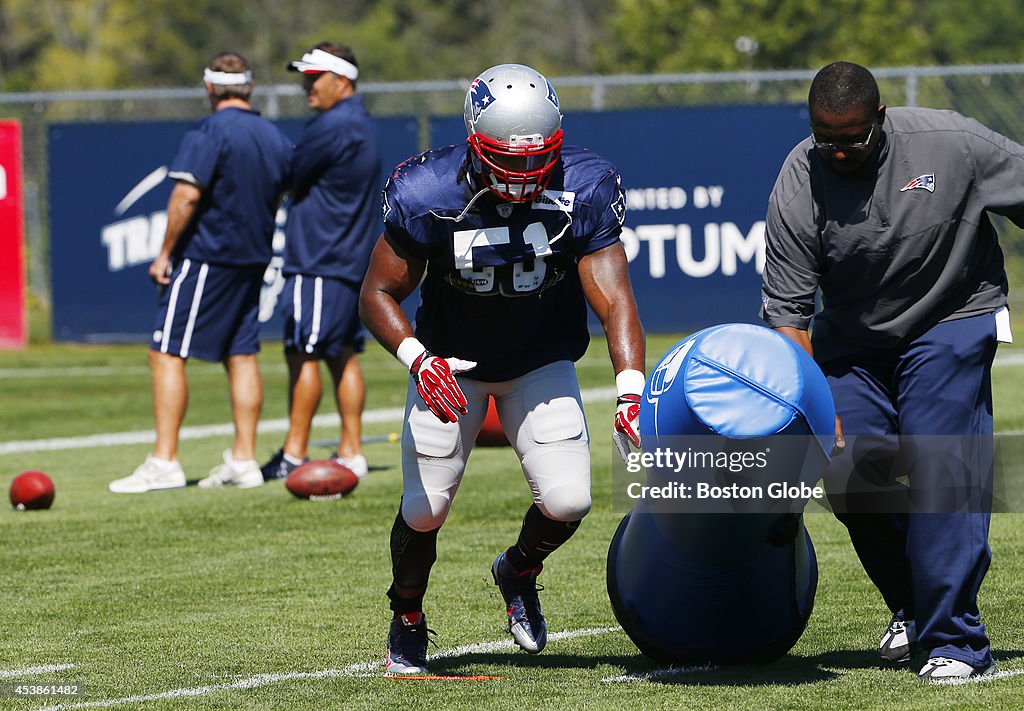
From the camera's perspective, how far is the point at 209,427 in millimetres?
12031

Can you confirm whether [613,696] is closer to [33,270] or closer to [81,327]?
[81,327]

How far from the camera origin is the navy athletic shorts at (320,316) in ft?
30.9

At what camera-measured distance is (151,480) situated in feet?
30.3

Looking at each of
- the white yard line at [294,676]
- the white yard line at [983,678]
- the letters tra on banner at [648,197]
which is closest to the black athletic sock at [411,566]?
the white yard line at [294,676]

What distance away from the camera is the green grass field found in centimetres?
491

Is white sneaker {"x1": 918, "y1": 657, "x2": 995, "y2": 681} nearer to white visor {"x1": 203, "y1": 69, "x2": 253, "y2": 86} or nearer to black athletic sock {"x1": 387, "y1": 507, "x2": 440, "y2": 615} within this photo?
black athletic sock {"x1": 387, "y1": 507, "x2": 440, "y2": 615}

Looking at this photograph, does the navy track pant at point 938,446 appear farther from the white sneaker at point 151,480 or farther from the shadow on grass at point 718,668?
the white sneaker at point 151,480

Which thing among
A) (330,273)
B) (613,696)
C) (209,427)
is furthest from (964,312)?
(209,427)

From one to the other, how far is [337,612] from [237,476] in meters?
3.25

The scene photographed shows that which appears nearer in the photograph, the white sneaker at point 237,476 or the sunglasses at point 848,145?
the sunglasses at point 848,145

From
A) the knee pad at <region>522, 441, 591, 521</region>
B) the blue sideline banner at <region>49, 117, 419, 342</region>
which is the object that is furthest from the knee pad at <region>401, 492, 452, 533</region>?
the blue sideline banner at <region>49, 117, 419, 342</region>


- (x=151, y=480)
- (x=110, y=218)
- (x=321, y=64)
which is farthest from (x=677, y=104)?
(x=151, y=480)

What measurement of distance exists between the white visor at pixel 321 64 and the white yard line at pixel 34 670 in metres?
4.84

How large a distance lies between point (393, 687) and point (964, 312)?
2033mm
